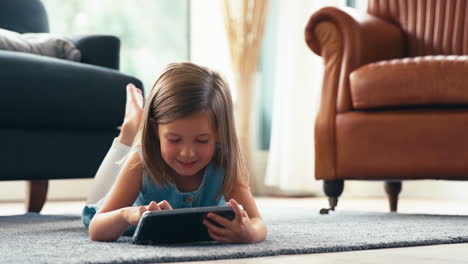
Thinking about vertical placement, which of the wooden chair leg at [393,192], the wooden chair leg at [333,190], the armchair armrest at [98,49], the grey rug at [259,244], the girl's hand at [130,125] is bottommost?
the wooden chair leg at [393,192]

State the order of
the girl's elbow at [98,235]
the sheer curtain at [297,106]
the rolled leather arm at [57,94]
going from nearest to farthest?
the girl's elbow at [98,235] → the rolled leather arm at [57,94] → the sheer curtain at [297,106]

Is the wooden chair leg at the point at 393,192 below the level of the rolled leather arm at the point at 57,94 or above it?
below

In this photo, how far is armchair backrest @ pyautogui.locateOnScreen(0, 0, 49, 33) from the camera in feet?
8.57

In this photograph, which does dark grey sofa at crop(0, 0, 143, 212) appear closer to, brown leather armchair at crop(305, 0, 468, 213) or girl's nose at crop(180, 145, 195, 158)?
brown leather armchair at crop(305, 0, 468, 213)

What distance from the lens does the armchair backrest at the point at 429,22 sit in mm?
2609

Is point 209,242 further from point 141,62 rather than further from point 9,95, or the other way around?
point 141,62

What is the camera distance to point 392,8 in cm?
268

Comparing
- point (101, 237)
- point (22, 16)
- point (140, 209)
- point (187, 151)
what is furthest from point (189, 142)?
point (22, 16)

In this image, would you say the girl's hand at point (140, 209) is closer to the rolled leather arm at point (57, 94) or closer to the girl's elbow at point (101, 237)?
the girl's elbow at point (101, 237)

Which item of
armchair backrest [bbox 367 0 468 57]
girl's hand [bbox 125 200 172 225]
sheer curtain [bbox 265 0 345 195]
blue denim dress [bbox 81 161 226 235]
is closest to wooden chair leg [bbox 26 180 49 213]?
blue denim dress [bbox 81 161 226 235]

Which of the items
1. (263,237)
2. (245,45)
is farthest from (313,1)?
(263,237)

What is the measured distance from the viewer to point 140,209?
121 cm

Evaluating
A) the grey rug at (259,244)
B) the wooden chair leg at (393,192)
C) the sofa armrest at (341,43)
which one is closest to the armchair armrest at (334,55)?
the sofa armrest at (341,43)

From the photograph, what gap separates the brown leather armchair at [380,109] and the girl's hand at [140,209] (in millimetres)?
1026
